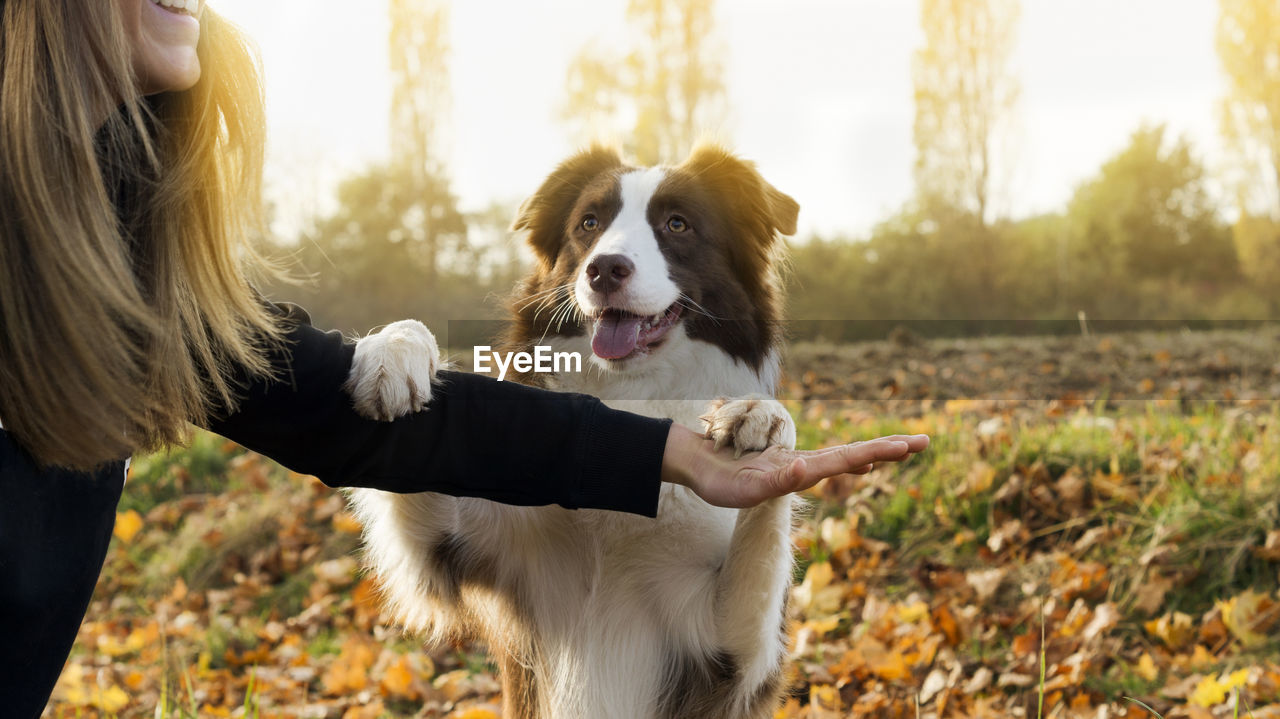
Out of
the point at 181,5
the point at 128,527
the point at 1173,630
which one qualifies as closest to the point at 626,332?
the point at 181,5

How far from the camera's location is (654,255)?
2.91 metres

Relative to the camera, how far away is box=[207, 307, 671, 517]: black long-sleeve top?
6.72 ft

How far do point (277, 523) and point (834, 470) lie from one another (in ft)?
16.6

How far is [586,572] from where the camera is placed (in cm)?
273

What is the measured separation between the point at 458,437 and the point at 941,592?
2846 mm

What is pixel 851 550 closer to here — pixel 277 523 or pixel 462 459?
pixel 462 459

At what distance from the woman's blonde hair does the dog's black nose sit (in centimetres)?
92

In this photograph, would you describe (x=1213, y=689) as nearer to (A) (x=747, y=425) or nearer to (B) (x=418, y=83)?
(A) (x=747, y=425)

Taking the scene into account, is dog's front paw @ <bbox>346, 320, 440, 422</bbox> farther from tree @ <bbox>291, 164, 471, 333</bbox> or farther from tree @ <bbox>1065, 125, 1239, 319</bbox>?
tree @ <bbox>1065, 125, 1239, 319</bbox>

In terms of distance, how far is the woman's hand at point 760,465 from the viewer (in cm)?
190

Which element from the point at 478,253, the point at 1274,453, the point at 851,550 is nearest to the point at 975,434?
the point at 851,550

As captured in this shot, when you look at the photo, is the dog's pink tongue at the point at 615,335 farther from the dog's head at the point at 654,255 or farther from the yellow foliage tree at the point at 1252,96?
the yellow foliage tree at the point at 1252,96

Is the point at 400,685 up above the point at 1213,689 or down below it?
below

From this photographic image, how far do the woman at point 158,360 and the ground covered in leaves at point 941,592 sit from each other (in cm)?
131
